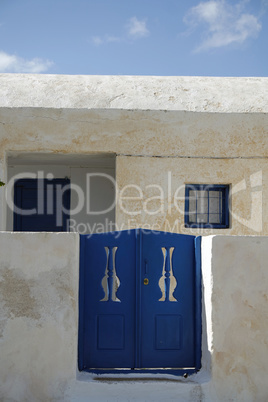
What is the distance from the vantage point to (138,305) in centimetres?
512

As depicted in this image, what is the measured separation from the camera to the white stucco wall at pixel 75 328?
4.72m

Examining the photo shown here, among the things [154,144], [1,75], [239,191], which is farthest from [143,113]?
[1,75]

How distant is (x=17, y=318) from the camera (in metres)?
4.80

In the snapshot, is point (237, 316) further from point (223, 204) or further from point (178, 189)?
point (223, 204)

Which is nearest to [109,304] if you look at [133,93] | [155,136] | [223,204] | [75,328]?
[75,328]

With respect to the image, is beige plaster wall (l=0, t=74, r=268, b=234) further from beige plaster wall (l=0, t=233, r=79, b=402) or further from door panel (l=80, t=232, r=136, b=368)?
beige plaster wall (l=0, t=233, r=79, b=402)

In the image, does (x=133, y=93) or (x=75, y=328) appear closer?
(x=75, y=328)

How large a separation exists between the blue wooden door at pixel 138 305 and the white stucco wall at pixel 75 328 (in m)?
0.22

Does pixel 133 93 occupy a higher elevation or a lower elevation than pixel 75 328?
higher

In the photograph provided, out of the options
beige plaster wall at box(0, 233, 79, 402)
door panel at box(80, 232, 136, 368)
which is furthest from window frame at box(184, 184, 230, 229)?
beige plaster wall at box(0, 233, 79, 402)

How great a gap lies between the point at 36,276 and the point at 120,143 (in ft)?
12.3

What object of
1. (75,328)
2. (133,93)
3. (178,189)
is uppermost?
(133,93)

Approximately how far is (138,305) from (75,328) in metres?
0.75

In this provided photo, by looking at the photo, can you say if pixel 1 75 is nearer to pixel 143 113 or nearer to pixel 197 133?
pixel 143 113
